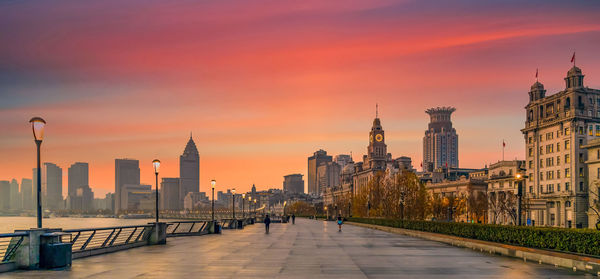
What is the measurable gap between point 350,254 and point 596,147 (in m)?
99.7

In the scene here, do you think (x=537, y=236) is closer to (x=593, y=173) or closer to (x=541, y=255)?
(x=541, y=255)

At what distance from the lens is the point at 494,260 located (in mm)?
25500

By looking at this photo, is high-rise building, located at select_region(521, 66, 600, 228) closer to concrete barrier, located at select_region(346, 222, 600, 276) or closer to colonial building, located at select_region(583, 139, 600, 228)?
colonial building, located at select_region(583, 139, 600, 228)

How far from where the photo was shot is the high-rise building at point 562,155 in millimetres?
117625

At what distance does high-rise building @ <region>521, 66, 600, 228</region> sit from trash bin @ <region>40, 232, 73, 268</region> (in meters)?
110

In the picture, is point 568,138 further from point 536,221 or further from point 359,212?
point 359,212

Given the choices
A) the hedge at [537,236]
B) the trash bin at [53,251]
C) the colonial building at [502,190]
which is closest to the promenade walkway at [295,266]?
the trash bin at [53,251]

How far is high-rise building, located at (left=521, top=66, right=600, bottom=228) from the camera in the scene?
11762 cm

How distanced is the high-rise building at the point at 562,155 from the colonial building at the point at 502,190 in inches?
161

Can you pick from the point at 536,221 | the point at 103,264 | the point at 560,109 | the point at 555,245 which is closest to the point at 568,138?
the point at 560,109

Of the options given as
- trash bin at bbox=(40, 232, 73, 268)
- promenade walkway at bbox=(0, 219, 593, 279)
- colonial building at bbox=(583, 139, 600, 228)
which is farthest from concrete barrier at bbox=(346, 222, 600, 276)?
colonial building at bbox=(583, 139, 600, 228)

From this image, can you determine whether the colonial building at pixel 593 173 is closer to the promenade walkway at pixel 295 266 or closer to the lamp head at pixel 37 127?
the promenade walkway at pixel 295 266

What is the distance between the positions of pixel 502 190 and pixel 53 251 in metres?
147

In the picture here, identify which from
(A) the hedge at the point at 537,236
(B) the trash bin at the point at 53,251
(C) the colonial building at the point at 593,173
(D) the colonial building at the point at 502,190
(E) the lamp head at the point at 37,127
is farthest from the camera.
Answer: (D) the colonial building at the point at 502,190
